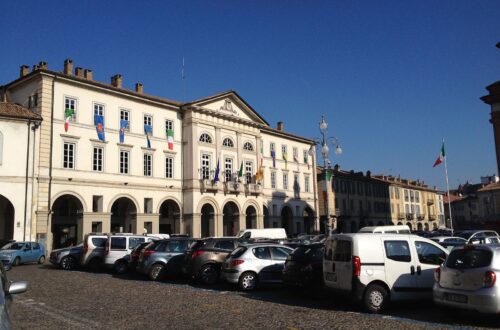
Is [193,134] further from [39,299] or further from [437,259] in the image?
[437,259]

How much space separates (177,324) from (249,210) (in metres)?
36.7

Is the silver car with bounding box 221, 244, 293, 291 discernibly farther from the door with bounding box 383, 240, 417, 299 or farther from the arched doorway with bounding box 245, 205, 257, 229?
the arched doorway with bounding box 245, 205, 257, 229

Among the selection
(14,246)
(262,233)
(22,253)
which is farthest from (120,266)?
(262,233)

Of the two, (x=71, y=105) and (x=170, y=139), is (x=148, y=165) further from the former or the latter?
(x=71, y=105)

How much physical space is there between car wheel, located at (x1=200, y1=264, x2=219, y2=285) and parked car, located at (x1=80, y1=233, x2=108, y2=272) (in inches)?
311

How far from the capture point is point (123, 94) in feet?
119

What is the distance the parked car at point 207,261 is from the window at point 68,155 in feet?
60.3

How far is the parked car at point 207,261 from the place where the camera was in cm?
1650

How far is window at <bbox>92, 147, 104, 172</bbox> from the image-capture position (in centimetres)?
3388

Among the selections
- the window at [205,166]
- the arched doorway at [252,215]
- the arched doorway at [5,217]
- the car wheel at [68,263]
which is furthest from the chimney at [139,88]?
the car wheel at [68,263]

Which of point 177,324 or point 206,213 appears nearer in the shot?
point 177,324

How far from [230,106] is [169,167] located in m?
9.03

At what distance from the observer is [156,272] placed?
17.8 metres

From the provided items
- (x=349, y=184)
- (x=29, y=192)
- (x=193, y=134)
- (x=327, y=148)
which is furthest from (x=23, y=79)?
(x=349, y=184)
